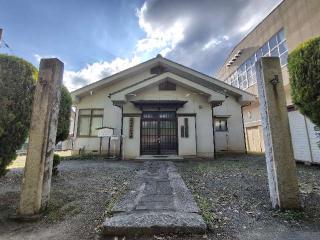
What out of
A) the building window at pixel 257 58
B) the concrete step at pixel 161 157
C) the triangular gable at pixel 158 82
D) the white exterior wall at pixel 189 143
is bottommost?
the concrete step at pixel 161 157

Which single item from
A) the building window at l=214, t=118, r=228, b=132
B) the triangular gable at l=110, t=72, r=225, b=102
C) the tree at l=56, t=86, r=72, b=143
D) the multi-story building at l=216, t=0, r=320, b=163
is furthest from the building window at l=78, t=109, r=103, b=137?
the multi-story building at l=216, t=0, r=320, b=163

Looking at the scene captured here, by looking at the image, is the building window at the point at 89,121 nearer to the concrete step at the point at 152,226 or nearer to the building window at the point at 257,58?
the concrete step at the point at 152,226

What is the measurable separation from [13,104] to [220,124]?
1252 centimetres

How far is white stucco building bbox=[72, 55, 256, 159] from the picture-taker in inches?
426

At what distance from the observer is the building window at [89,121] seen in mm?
13023

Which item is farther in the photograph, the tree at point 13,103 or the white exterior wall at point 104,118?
the white exterior wall at point 104,118

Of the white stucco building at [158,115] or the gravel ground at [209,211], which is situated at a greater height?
the white stucco building at [158,115]

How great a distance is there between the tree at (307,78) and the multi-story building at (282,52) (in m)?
4.69

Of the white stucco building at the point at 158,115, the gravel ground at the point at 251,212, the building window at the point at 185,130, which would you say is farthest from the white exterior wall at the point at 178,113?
the gravel ground at the point at 251,212

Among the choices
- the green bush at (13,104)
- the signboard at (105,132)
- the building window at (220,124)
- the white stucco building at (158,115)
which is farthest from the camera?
the building window at (220,124)

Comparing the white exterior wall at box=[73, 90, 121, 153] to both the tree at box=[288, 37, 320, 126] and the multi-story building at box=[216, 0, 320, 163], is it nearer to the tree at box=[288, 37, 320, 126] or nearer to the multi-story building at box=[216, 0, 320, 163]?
the multi-story building at box=[216, 0, 320, 163]

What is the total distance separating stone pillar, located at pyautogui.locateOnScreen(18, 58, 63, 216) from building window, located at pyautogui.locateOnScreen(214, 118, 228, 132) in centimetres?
1179

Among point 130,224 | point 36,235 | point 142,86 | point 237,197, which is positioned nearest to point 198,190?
point 237,197

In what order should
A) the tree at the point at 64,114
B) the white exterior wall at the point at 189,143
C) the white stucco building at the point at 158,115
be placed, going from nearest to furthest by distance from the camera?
the tree at the point at 64,114
the white exterior wall at the point at 189,143
the white stucco building at the point at 158,115
